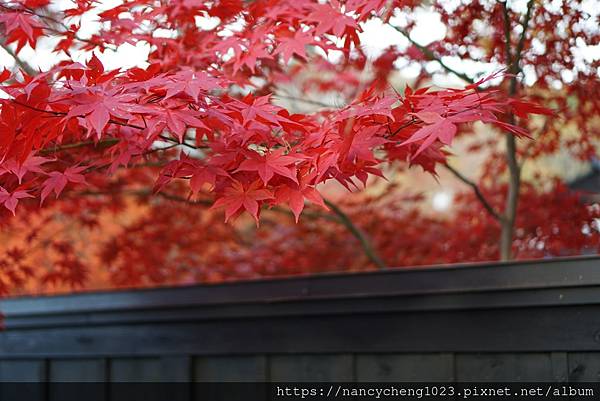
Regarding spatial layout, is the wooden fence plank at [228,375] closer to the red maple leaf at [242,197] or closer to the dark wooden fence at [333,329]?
the dark wooden fence at [333,329]

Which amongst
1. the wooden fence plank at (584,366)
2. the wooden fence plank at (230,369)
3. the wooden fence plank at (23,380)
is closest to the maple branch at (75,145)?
the wooden fence plank at (230,369)

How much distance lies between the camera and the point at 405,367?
307cm

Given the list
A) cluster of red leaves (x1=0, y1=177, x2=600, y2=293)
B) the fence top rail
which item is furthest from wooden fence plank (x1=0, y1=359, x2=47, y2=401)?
cluster of red leaves (x1=0, y1=177, x2=600, y2=293)

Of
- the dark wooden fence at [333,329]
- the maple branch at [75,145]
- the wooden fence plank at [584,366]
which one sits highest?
the maple branch at [75,145]

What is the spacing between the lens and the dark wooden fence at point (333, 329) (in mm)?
2729

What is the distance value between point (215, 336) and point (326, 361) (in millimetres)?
648

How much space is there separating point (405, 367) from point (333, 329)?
40 cm

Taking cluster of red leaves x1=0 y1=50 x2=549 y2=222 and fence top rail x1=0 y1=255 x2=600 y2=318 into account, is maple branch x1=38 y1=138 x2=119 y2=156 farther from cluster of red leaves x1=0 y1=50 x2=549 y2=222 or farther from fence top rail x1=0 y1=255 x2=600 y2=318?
fence top rail x1=0 y1=255 x2=600 y2=318

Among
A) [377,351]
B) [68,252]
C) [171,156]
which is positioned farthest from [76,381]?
[377,351]

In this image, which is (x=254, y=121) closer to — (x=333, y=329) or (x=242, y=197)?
(x=242, y=197)

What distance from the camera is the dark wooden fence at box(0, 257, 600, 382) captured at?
2.73 m

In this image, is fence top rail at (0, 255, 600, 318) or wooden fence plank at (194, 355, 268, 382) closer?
fence top rail at (0, 255, 600, 318)

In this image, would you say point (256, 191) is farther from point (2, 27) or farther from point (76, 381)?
point (76, 381)

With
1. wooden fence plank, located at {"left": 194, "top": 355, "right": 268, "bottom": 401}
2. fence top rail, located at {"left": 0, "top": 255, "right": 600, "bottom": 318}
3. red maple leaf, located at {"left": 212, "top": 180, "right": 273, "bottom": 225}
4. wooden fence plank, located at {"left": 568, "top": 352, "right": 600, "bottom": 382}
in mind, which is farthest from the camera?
wooden fence plank, located at {"left": 194, "top": 355, "right": 268, "bottom": 401}
